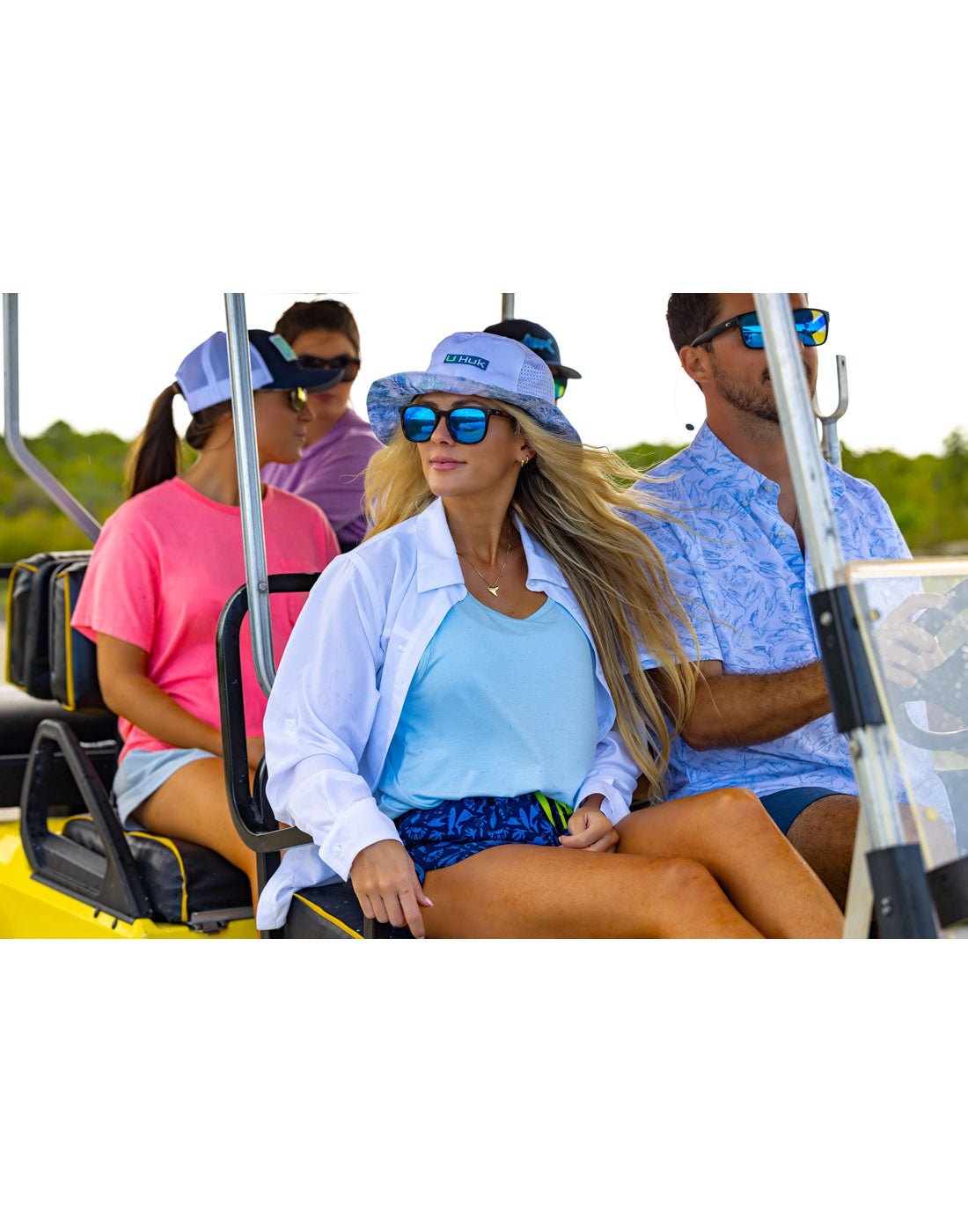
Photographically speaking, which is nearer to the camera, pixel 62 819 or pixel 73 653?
pixel 73 653

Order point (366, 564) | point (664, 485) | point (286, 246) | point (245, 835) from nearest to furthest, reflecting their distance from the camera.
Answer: point (286, 246), point (366, 564), point (245, 835), point (664, 485)

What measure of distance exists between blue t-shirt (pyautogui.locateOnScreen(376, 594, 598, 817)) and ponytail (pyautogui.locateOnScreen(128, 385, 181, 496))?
3.92 ft

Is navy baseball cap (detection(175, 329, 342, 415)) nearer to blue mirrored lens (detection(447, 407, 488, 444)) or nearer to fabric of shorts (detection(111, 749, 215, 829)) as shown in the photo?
fabric of shorts (detection(111, 749, 215, 829))

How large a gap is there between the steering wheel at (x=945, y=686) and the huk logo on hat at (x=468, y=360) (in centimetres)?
83

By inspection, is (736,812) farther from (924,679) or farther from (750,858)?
(924,679)

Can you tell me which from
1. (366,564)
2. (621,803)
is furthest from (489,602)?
(621,803)

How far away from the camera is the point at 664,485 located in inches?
101

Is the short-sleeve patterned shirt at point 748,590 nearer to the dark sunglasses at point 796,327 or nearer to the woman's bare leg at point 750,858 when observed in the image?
the dark sunglasses at point 796,327

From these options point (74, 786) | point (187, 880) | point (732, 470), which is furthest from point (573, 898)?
point (74, 786)

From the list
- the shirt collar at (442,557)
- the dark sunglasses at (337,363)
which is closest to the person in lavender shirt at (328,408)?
the dark sunglasses at (337,363)

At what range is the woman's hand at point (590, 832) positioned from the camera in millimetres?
2059

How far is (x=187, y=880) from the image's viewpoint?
2.71 meters

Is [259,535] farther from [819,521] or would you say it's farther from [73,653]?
[819,521]

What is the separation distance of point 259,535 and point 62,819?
1442 millimetres
